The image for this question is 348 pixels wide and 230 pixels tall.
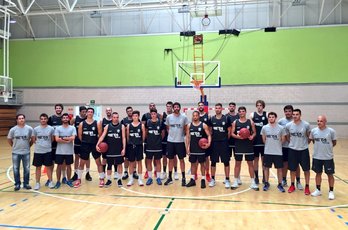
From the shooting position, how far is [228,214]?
4.92 m

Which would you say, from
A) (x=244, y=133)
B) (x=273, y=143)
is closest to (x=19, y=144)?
(x=244, y=133)

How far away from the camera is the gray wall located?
1639 cm

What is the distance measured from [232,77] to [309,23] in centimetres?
492

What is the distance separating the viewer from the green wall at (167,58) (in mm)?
16328

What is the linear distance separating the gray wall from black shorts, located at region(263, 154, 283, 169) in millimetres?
10649

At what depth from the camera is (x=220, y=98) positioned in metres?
17.2

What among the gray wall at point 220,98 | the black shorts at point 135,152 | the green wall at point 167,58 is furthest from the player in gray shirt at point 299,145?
the green wall at point 167,58

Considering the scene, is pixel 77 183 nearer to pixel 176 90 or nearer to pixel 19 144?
pixel 19 144

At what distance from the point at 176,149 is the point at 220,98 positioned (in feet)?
35.5

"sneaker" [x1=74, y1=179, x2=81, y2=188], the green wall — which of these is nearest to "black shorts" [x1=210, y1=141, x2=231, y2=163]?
"sneaker" [x1=74, y1=179, x2=81, y2=188]

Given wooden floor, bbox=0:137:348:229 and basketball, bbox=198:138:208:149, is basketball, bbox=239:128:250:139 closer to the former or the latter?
basketball, bbox=198:138:208:149

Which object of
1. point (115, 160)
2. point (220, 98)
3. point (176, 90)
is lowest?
point (115, 160)

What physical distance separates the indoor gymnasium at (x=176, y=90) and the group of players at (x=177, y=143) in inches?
0.9

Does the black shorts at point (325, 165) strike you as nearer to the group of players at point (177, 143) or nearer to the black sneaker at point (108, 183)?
the group of players at point (177, 143)
